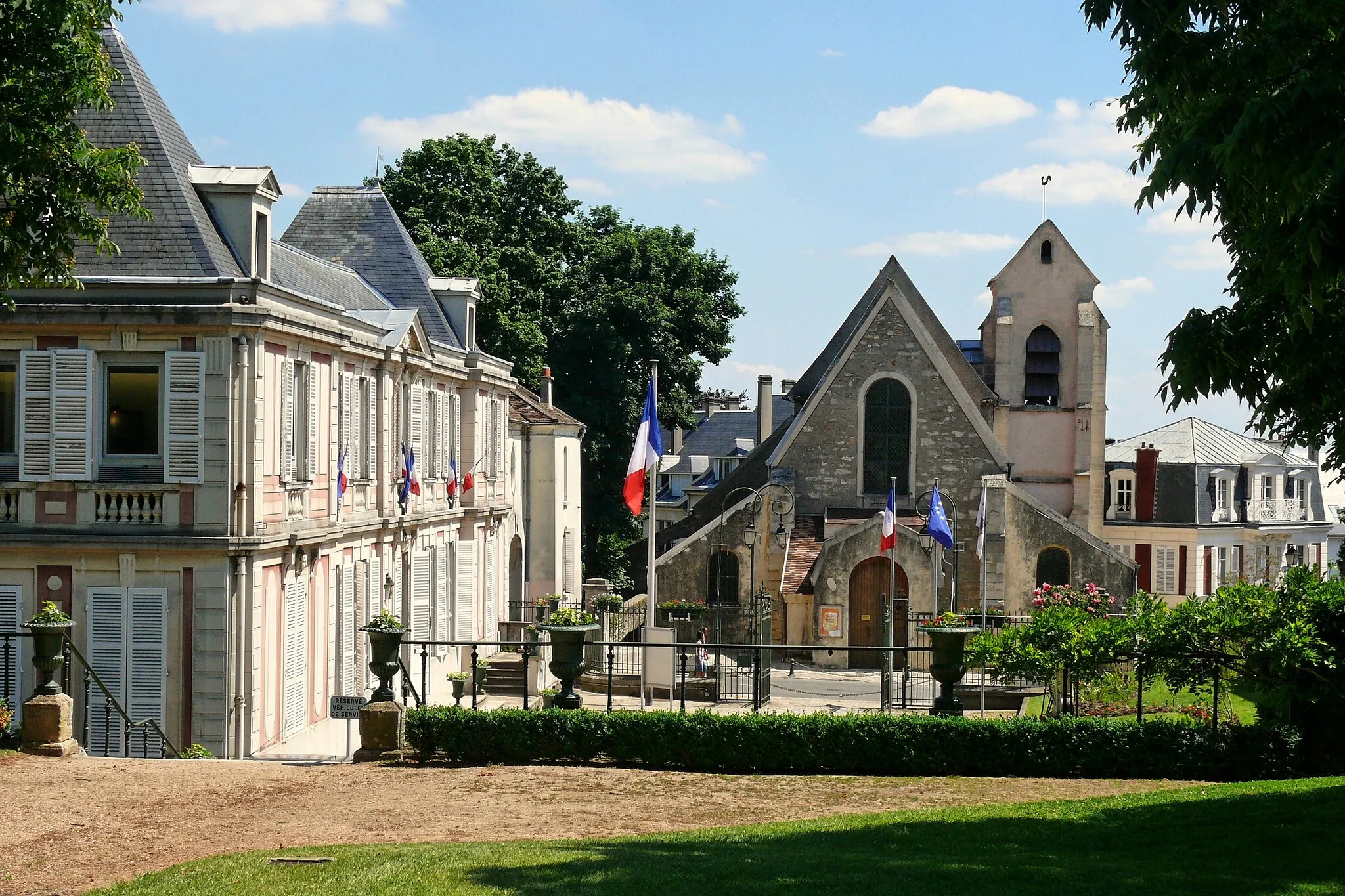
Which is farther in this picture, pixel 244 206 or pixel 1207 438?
pixel 1207 438

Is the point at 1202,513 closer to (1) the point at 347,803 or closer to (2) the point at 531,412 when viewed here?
(2) the point at 531,412

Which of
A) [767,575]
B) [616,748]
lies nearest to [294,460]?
[616,748]

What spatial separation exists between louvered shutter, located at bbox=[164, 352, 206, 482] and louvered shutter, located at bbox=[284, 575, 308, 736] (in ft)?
9.18

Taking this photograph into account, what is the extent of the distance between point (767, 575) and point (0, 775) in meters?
29.2

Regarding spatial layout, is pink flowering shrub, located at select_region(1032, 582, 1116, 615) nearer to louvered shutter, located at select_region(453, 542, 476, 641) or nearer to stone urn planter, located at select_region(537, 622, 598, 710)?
louvered shutter, located at select_region(453, 542, 476, 641)

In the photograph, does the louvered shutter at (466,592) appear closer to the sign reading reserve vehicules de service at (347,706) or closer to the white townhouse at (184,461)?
the white townhouse at (184,461)

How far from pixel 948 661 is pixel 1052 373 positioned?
3533 centimetres

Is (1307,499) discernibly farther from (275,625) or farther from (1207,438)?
(275,625)

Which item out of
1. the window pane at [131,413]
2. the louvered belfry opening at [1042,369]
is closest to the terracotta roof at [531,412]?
the louvered belfry opening at [1042,369]

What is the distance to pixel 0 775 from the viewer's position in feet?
48.1

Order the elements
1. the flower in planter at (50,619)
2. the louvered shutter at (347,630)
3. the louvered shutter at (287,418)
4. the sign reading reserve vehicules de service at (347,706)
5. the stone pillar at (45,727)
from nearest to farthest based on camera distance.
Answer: the stone pillar at (45,727) → the flower in planter at (50,619) → the sign reading reserve vehicules de service at (347,706) → the louvered shutter at (287,418) → the louvered shutter at (347,630)

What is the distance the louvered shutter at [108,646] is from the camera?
19.8 metres

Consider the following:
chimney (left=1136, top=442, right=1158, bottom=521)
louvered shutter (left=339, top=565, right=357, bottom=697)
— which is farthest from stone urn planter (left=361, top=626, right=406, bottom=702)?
chimney (left=1136, top=442, right=1158, bottom=521)

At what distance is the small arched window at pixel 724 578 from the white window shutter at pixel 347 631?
18.0 m
